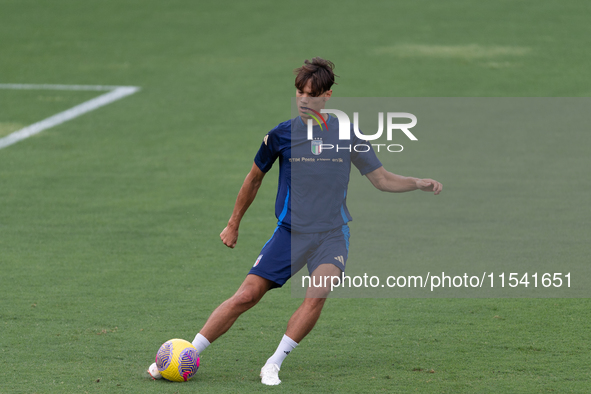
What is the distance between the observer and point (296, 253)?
5.65 metres

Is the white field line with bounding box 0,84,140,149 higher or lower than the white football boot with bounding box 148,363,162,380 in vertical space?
higher

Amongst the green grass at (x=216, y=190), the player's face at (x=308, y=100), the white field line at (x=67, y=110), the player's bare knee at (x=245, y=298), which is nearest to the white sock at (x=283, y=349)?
the green grass at (x=216, y=190)

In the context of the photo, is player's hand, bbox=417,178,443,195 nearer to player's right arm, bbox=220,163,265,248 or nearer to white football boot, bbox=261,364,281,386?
player's right arm, bbox=220,163,265,248

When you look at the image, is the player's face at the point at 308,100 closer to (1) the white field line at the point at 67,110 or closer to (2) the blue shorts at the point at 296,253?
(2) the blue shorts at the point at 296,253

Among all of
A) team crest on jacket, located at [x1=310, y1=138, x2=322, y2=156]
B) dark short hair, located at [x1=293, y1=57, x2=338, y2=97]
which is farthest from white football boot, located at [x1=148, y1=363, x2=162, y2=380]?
dark short hair, located at [x1=293, y1=57, x2=338, y2=97]

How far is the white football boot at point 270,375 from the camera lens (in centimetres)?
550

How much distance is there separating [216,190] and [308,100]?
21.6 ft

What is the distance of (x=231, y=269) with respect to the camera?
855cm

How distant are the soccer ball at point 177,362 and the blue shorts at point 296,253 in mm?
702

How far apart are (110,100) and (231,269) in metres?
9.93

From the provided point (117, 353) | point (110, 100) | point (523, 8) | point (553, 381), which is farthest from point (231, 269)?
point (523, 8)

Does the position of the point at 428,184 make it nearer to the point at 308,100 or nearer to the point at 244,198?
the point at 308,100

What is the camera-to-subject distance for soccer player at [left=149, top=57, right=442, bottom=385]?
5531 millimetres

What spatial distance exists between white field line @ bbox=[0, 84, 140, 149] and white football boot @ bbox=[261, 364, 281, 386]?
1013 cm
